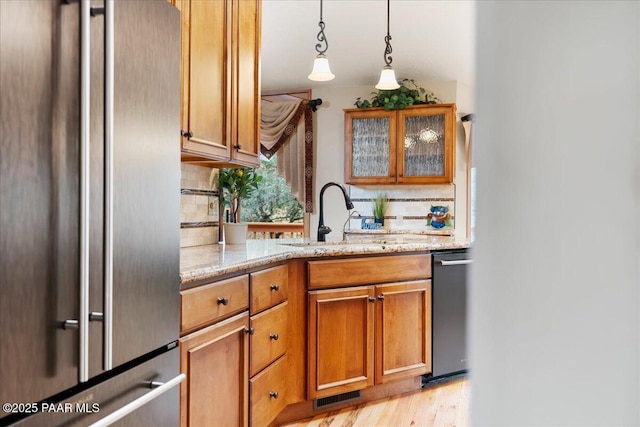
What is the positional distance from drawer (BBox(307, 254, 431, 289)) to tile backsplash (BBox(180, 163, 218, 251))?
2.16 ft

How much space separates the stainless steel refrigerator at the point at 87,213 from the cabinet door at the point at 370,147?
11.1 feet

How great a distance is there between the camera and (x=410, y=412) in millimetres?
2529

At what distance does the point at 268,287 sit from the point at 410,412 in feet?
3.88

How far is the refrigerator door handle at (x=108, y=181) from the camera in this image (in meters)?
1.05

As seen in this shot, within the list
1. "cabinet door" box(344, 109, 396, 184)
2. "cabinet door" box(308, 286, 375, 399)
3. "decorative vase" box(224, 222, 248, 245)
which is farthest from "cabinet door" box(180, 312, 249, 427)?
"cabinet door" box(344, 109, 396, 184)

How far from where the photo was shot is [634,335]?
0.28 metres

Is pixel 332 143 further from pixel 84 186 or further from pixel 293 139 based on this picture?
pixel 84 186

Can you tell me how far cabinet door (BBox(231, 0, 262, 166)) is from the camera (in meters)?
2.22

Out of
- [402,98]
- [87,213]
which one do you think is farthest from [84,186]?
[402,98]

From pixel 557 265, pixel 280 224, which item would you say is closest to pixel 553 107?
pixel 557 265

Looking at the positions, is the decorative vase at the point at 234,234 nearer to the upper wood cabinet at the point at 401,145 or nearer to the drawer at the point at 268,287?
the drawer at the point at 268,287

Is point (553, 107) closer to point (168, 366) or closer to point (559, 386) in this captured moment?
point (559, 386)

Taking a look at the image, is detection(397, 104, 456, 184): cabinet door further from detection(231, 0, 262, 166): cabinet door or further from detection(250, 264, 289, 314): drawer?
detection(250, 264, 289, 314): drawer

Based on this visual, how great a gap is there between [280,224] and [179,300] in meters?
3.92
